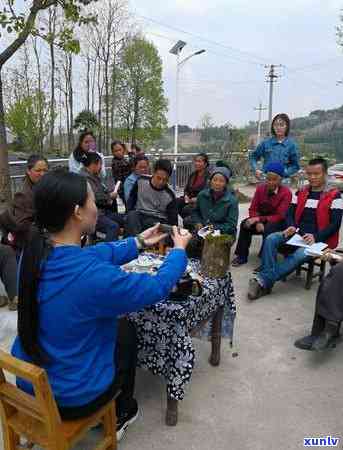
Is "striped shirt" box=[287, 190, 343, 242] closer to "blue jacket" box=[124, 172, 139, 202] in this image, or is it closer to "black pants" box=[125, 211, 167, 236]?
"black pants" box=[125, 211, 167, 236]

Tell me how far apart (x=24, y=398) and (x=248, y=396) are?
1.42 metres

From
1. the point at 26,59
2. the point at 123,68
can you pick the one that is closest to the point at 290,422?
the point at 26,59

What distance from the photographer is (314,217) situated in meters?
3.89

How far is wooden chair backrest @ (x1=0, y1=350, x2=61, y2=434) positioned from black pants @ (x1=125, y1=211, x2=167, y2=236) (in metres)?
2.92

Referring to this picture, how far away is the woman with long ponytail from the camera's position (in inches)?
54.7

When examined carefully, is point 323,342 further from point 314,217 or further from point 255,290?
point 314,217

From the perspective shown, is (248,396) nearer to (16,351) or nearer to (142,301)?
(142,301)

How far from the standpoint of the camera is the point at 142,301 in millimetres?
1480

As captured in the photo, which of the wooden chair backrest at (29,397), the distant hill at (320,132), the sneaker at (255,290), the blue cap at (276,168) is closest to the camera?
the wooden chair backrest at (29,397)

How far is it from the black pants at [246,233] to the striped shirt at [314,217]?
213 mm

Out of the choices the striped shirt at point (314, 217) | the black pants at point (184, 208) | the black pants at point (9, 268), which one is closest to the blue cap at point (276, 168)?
the striped shirt at point (314, 217)

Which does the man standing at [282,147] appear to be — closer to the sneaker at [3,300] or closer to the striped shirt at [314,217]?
the striped shirt at [314,217]

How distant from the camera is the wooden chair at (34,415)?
1.32 metres

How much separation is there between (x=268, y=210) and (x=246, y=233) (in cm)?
38
